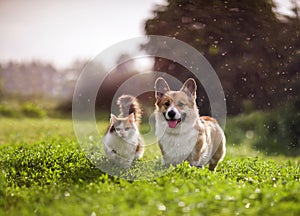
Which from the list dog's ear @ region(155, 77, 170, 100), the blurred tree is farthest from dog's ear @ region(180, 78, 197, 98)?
the blurred tree

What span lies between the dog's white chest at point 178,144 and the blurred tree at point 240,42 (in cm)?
410

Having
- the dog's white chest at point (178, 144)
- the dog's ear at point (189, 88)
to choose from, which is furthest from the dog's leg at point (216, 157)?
the dog's ear at point (189, 88)

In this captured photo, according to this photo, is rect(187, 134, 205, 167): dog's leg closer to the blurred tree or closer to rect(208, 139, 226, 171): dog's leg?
rect(208, 139, 226, 171): dog's leg

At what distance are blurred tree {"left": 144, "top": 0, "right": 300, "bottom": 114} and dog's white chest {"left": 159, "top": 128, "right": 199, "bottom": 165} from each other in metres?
4.10

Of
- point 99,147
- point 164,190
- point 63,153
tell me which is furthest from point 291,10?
point 164,190

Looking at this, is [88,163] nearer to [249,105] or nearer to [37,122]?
[249,105]

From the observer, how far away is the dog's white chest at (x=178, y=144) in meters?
5.45

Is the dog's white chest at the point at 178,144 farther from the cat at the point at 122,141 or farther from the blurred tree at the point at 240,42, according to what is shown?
the blurred tree at the point at 240,42

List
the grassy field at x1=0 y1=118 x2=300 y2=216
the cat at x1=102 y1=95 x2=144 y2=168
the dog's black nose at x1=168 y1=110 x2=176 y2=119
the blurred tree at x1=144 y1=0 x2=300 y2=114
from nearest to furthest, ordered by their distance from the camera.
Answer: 1. the grassy field at x1=0 y1=118 x2=300 y2=216
2. the dog's black nose at x1=168 y1=110 x2=176 y2=119
3. the cat at x1=102 y1=95 x2=144 y2=168
4. the blurred tree at x1=144 y1=0 x2=300 y2=114

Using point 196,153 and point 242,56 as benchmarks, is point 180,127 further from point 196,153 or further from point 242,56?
point 242,56

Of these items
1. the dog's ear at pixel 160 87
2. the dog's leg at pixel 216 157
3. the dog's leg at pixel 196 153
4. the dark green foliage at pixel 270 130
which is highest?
the dog's ear at pixel 160 87

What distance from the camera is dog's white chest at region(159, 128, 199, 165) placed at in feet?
17.9

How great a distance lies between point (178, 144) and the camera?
5.46 meters

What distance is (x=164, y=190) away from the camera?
429 cm
